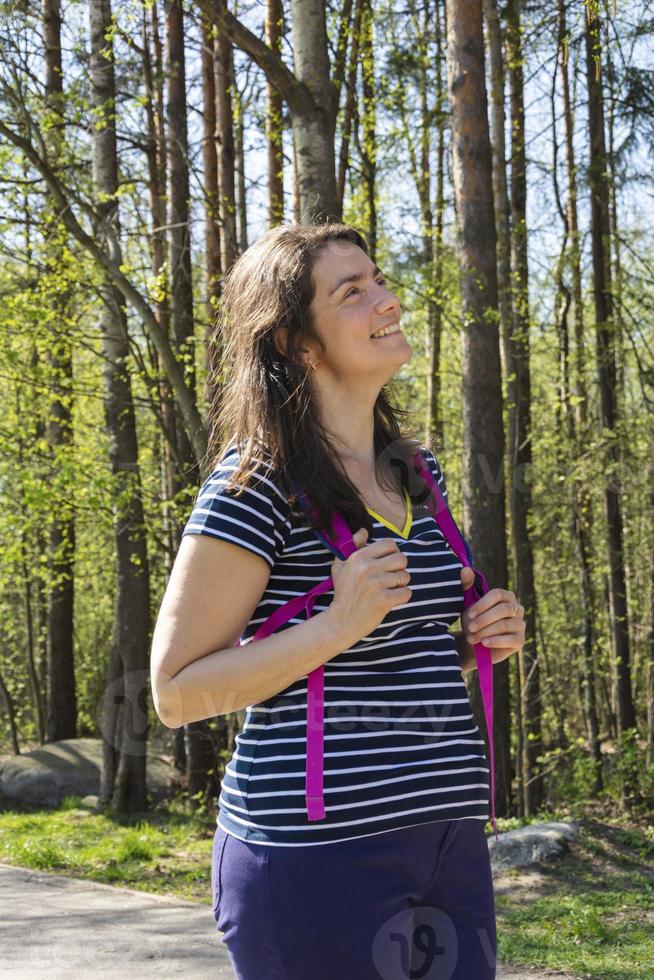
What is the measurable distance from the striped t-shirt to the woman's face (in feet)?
1.01

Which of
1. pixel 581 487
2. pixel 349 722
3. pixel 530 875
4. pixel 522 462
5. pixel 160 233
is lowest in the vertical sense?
pixel 530 875

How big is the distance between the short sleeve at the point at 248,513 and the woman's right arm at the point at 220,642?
0.7 inches

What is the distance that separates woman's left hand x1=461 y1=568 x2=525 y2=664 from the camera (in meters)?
1.93

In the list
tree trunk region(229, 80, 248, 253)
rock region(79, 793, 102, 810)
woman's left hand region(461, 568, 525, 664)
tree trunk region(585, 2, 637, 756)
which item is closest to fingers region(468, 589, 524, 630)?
woman's left hand region(461, 568, 525, 664)

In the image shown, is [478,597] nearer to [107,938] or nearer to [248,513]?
[248,513]

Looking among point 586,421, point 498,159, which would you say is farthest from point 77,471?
point 586,421

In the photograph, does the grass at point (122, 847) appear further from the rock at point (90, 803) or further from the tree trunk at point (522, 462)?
the tree trunk at point (522, 462)

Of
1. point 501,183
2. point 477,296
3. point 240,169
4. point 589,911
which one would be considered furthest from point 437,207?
point 589,911

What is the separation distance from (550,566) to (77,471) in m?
8.55

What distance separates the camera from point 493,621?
1.93m

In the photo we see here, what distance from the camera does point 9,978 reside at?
14.5 feet

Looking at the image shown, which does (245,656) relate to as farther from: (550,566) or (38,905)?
(550,566)

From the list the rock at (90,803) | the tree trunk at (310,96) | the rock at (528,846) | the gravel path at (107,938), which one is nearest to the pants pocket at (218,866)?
the gravel path at (107,938)

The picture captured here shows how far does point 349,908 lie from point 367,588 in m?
0.48
